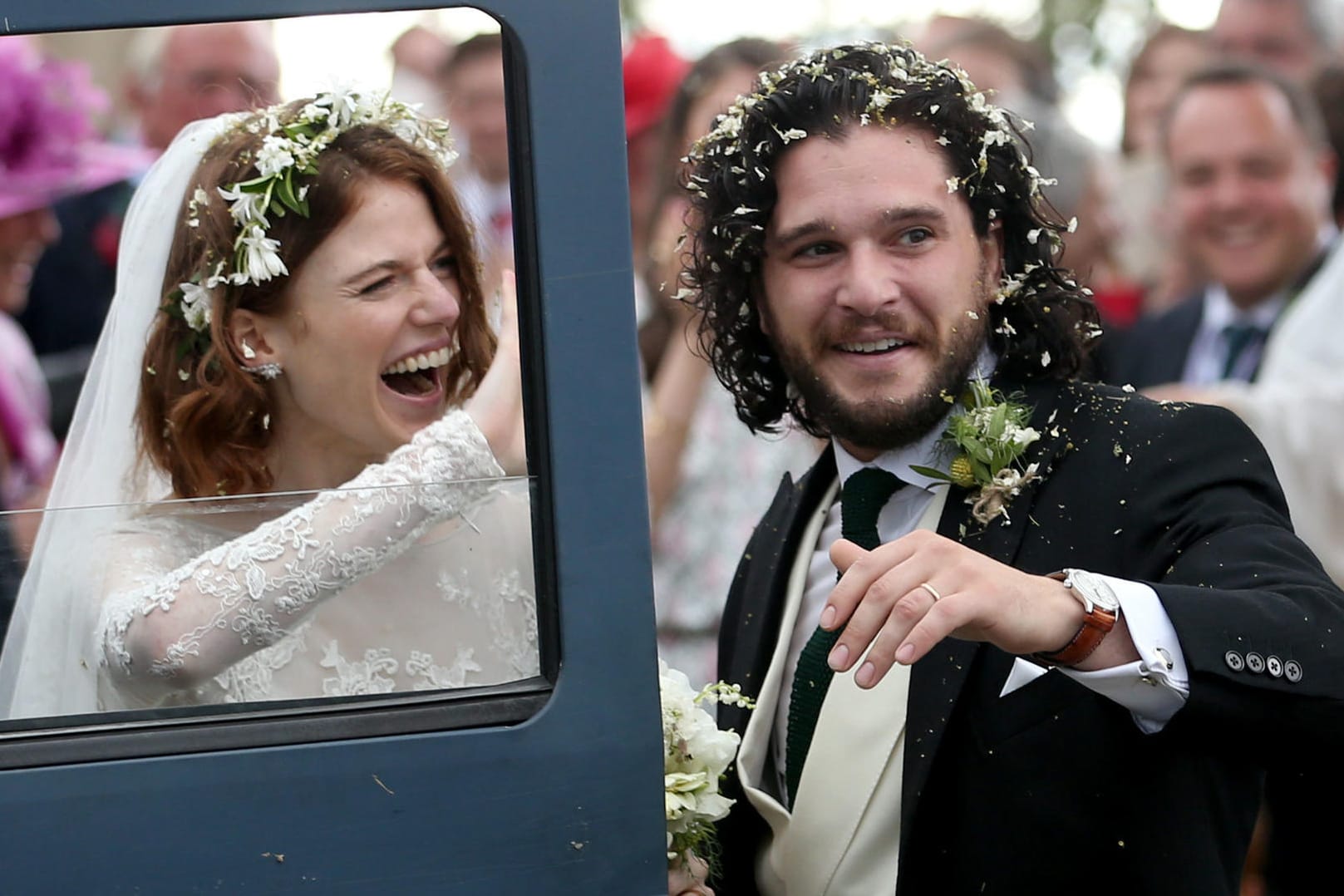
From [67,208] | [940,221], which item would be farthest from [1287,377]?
[67,208]

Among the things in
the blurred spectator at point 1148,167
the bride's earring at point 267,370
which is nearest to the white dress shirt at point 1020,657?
the bride's earring at point 267,370

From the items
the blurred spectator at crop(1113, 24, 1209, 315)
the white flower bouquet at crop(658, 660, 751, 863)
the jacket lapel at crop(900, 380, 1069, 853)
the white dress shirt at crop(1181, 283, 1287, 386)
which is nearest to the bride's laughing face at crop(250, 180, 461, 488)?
the white flower bouquet at crop(658, 660, 751, 863)

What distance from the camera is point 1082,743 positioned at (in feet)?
7.32

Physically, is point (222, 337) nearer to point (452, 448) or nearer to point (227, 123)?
point (227, 123)

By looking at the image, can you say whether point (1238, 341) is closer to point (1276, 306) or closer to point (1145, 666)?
point (1276, 306)

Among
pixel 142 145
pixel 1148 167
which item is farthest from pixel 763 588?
pixel 1148 167

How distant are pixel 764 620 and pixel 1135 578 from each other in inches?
26.4

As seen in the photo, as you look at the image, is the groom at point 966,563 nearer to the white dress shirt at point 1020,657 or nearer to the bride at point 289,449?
the white dress shirt at point 1020,657

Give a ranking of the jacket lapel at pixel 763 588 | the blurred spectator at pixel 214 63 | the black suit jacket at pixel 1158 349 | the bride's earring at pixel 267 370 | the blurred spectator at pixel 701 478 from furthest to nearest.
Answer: the black suit jacket at pixel 1158 349, the blurred spectator at pixel 701 478, the jacket lapel at pixel 763 588, the bride's earring at pixel 267 370, the blurred spectator at pixel 214 63

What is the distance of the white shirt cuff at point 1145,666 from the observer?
2.00m

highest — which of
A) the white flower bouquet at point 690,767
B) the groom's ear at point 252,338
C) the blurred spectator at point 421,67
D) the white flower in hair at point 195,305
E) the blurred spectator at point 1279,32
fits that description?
the blurred spectator at point 1279,32

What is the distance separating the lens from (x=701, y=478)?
442cm

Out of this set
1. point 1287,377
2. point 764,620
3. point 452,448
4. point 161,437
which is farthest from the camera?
point 1287,377

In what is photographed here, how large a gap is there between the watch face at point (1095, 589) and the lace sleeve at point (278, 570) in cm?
70
